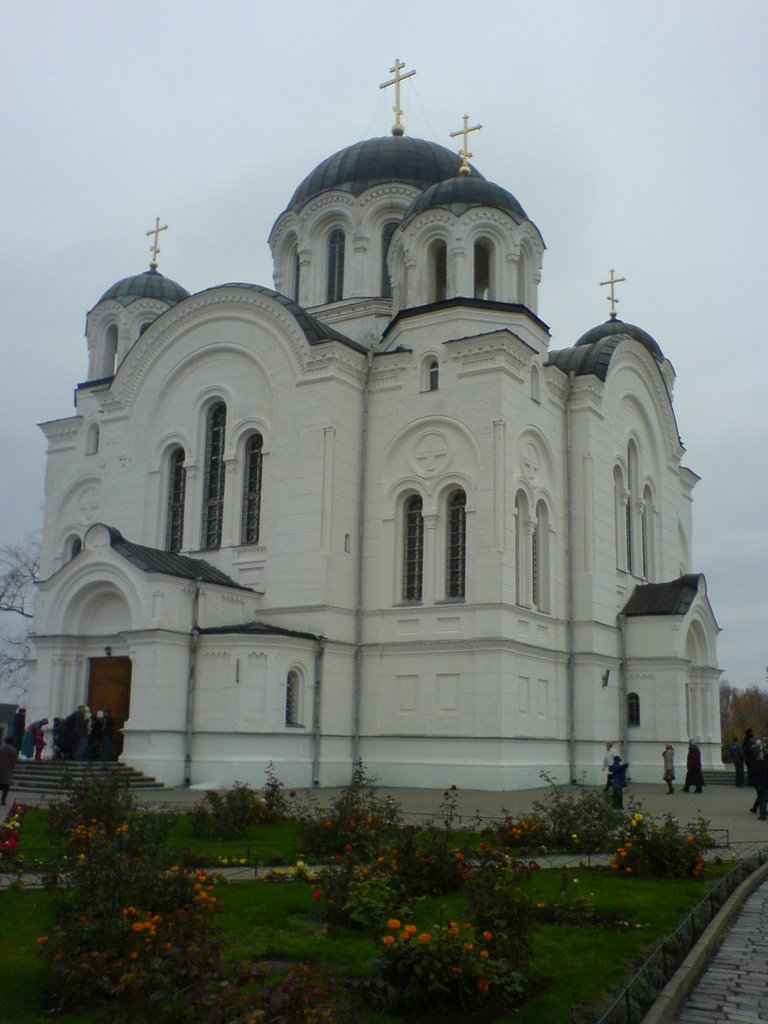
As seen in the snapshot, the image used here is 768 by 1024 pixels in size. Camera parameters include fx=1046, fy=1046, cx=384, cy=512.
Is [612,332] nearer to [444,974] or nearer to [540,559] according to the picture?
[540,559]

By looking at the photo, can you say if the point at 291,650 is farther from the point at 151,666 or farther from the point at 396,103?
the point at 396,103

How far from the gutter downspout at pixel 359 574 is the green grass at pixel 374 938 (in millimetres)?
13811

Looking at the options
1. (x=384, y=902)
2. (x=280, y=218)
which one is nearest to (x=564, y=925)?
(x=384, y=902)

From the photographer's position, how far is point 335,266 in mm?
31172

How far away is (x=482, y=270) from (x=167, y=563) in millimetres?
11619

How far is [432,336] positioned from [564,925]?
18392 millimetres

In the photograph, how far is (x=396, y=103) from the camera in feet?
110

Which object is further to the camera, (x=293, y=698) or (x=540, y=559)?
(x=540, y=559)

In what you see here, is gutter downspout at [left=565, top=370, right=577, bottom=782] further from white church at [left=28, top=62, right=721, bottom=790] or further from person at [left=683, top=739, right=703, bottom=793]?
person at [left=683, top=739, right=703, bottom=793]

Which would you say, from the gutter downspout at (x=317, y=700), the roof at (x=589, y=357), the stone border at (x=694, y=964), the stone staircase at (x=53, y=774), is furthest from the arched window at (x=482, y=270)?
the stone border at (x=694, y=964)

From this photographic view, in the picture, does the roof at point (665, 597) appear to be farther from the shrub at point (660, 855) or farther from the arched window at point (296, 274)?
the shrub at point (660, 855)

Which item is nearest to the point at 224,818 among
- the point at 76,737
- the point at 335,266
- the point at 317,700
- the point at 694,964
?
the point at 694,964

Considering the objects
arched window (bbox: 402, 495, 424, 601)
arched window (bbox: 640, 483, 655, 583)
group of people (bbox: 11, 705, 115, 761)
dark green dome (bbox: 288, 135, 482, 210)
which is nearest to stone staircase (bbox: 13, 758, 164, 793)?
group of people (bbox: 11, 705, 115, 761)

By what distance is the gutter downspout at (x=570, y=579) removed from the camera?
2547 centimetres
